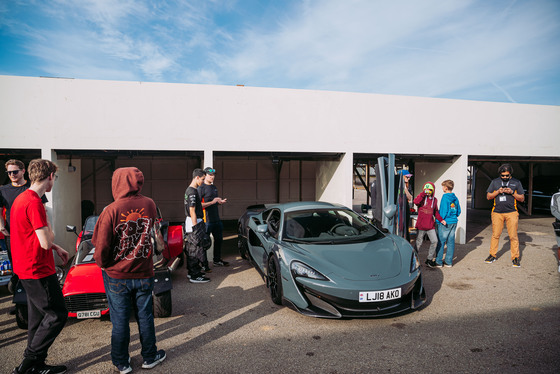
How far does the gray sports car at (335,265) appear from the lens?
11.1 feet

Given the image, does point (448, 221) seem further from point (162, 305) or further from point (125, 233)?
point (125, 233)

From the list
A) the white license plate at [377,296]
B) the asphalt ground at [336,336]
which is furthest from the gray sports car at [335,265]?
the asphalt ground at [336,336]

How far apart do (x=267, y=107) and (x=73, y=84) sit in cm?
381

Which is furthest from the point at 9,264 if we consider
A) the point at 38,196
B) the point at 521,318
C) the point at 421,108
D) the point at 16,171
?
the point at 421,108

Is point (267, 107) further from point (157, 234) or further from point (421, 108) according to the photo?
point (157, 234)

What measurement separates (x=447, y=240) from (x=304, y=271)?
354cm

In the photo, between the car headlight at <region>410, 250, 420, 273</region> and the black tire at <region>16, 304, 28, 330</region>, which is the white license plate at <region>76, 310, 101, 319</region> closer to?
the black tire at <region>16, 304, 28, 330</region>

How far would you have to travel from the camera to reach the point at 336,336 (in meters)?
3.31

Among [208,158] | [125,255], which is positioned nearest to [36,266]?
[125,255]

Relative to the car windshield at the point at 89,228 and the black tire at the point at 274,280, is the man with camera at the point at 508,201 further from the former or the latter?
the car windshield at the point at 89,228

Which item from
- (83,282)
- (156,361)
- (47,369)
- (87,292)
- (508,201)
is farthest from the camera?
(508,201)

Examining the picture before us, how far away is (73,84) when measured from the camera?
6363mm

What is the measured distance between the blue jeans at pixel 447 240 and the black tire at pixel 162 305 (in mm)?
4630

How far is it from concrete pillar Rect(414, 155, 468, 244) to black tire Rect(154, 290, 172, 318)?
706cm
